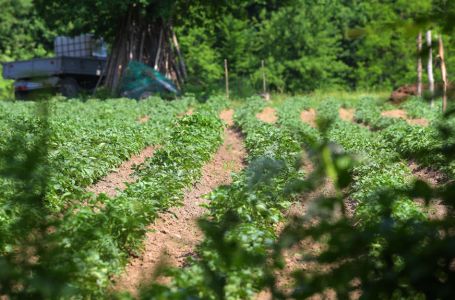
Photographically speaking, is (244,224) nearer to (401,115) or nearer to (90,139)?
(90,139)

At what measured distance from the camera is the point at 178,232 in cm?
752

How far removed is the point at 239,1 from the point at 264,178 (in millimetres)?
26729

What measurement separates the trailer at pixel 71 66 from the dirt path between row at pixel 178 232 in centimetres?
1440

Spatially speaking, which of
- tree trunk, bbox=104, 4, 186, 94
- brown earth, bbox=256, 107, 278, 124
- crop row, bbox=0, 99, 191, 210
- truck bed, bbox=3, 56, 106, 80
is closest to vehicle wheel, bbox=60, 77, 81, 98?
truck bed, bbox=3, 56, 106, 80

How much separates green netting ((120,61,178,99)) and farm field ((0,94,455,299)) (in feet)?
26.3

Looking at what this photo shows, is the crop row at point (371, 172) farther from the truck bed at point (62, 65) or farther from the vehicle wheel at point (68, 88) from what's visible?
the vehicle wheel at point (68, 88)

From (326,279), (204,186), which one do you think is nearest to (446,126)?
(326,279)

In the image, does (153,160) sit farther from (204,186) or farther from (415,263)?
(415,263)

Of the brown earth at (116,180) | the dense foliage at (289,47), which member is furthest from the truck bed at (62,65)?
the brown earth at (116,180)

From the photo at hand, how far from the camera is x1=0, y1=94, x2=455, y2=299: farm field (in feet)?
6.04

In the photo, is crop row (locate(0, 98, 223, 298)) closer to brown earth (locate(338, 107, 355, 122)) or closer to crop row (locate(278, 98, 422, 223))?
crop row (locate(278, 98, 422, 223))

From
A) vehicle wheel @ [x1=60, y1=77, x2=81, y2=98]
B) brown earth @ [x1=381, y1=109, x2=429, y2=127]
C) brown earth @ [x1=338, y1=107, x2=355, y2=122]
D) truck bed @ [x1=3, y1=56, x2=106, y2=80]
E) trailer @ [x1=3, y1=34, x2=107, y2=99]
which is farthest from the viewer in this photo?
vehicle wheel @ [x1=60, y1=77, x2=81, y2=98]

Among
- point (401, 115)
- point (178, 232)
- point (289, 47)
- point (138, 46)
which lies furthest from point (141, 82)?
point (289, 47)

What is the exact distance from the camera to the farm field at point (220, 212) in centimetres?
184
